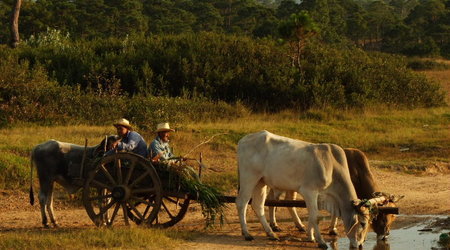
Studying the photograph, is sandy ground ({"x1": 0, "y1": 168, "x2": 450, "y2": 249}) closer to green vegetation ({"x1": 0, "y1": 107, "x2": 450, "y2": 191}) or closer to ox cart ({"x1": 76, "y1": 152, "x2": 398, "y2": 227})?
ox cart ({"x1": 76, "y1": 152, "x2": 398, "y2": 227})

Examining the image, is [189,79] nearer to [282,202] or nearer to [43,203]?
[43,203]

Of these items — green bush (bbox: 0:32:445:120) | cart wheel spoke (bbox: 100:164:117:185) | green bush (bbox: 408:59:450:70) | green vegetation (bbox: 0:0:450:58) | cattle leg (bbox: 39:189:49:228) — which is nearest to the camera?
cart wheel spoke (bbox: 100:164:117:185)

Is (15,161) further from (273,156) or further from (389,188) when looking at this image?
(389,188)

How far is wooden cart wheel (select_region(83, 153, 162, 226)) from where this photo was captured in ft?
34.9

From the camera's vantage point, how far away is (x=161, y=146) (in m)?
11.0

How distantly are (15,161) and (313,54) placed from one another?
15.6 meters

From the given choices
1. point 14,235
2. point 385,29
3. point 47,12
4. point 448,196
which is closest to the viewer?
point 14,235

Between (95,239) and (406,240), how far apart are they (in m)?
4.65

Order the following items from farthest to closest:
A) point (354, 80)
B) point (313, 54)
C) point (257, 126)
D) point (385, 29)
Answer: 1. point (385, 29)
2. point (313, 54)
3. point (354, 80)
4. point (257, 126)

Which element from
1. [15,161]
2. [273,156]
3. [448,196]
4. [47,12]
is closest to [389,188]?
[448,196]

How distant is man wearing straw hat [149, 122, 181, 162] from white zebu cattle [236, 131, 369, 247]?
115 centimetres

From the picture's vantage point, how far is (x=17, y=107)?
845 inches

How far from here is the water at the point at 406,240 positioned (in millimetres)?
10398


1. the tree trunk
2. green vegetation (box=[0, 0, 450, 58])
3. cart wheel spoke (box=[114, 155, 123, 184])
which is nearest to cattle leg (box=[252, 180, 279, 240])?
cart wheel spoke (box=[114, 155, 123, 184])
